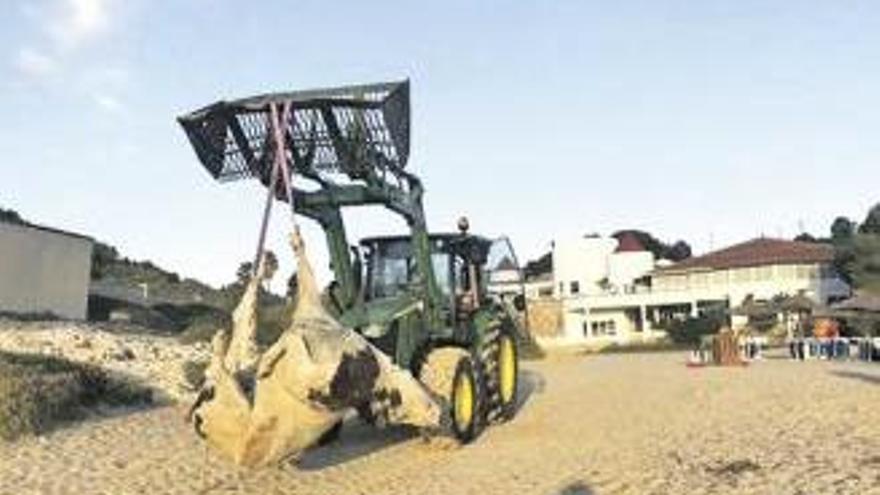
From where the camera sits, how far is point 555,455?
658 inches

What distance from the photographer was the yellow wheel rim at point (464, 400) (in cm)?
1759

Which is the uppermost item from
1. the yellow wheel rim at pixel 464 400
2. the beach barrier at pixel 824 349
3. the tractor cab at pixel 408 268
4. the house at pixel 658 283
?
the house at pixel 658 283

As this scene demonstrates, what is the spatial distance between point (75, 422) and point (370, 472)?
598 cm

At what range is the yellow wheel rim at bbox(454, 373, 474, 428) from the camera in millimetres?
17594

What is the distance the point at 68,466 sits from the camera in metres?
16.1

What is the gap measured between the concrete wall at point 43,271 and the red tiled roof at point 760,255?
156ft

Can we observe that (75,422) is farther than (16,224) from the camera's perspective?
No

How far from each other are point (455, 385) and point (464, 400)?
0.43m

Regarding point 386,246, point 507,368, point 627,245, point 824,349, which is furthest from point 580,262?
point 386,246

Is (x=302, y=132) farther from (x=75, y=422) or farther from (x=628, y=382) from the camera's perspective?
(x=628, y=382)

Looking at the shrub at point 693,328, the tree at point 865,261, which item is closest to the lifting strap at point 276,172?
the shrub at point 693,328

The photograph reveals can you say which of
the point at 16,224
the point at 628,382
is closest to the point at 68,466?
the point at 628,382

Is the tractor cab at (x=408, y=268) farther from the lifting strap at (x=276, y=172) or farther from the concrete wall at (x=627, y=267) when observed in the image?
the concrete wall at (x=627, y=267)

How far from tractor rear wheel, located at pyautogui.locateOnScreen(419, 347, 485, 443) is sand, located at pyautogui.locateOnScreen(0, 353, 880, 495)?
0.36 m
